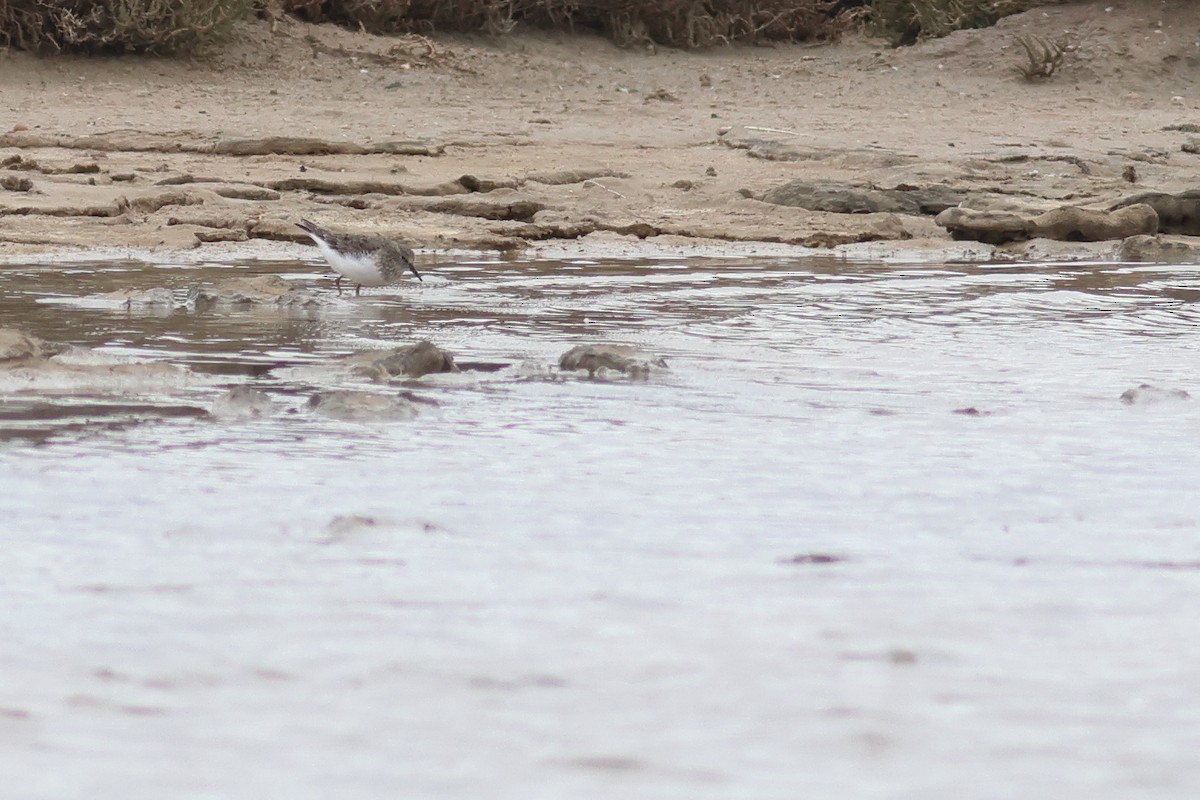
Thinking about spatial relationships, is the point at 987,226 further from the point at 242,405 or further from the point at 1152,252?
the point at 242,405

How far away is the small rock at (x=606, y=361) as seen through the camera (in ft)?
17.5

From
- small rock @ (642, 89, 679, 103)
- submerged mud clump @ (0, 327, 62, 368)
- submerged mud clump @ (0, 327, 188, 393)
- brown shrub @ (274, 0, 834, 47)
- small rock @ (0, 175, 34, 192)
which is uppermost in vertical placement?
brown shrub @ (274, 0, 834, 47)

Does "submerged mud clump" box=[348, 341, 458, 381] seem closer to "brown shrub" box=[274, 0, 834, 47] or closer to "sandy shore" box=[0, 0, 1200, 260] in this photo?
"sandy shore" box=[0, 0, 1200, 260]

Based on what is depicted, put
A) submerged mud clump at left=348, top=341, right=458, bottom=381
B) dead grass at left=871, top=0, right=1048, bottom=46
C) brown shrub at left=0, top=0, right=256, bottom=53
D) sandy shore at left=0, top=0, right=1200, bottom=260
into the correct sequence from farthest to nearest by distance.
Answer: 1. dead grass at left=871, top=0, right=1048, bottom=46
2. brown shrub at left=0, top=0, right=256, bottom=53
3. sandy shore at left=0, top=0, right=1200, bottom=260
4. submerged mud clump at left=348, top=341, right=458, bottom=381

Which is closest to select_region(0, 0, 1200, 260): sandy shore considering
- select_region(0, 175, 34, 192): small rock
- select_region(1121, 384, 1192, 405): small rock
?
select_region(0, 175, 34, 192): small rock

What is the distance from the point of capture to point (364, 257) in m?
7.19

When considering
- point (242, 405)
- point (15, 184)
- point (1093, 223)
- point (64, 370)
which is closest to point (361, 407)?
point (242, 405)

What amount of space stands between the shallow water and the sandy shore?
3.83 meters

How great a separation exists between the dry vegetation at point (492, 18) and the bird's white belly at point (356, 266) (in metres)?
6.45

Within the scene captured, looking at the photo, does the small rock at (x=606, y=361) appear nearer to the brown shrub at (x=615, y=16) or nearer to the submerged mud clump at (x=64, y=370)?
the submerged mud clump at (x=64, y=370)

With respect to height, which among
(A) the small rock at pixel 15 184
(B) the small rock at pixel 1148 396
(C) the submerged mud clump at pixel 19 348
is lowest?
(B) the small rock at pixel 1148 396

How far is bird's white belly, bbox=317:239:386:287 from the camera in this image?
7.18 meters

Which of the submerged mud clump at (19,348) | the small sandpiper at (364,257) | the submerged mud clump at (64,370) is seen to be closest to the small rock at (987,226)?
the small sandpiper at (364,257)

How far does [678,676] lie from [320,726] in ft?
1.70
